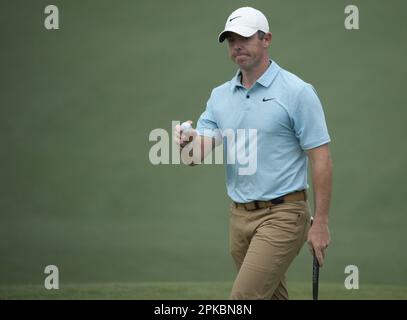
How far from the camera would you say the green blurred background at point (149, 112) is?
816cm

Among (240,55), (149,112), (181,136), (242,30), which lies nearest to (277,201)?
(181,136)

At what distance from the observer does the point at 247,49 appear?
14.5 ft

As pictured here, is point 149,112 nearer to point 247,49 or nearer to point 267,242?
point 247,49

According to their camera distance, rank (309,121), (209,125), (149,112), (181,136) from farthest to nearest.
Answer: (149,112) < (209,125) < (181,136) < (309,121)

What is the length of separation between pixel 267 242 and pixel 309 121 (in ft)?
2.02

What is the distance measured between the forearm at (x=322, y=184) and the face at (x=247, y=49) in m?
0.61

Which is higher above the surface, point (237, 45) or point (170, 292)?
point (237, 45)

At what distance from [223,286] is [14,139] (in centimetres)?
276

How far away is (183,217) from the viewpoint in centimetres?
829

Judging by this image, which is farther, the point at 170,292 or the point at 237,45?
the point at 170,292

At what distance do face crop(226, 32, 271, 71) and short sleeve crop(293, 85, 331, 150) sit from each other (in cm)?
33

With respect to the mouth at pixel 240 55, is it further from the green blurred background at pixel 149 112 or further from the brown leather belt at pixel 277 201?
the green blurred background at pixel 149 112

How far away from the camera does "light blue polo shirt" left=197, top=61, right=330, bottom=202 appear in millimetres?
4281

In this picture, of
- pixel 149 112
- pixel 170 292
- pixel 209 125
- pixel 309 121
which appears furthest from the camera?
pixel 149 112
